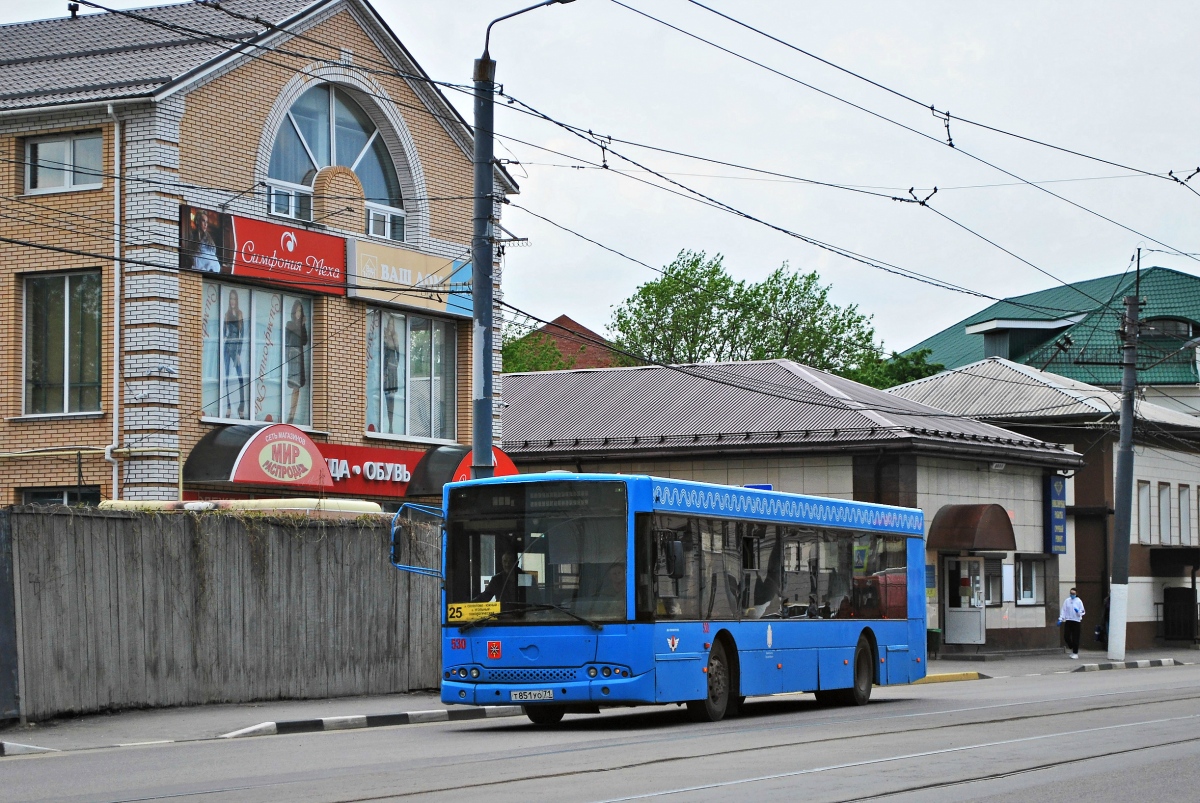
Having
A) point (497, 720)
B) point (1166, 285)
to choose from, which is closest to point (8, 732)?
point (497, 720)

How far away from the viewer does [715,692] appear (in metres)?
18.6

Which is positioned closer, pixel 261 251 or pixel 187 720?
pixel 187 720

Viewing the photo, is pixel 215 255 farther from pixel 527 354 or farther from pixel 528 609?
pixel 527 354

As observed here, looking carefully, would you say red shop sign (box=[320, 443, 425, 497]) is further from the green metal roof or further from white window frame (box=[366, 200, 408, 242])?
the green metal roof

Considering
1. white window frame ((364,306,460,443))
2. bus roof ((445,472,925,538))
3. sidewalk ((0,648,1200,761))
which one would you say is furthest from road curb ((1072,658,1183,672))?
sidewalk ((0,648,1200,761))

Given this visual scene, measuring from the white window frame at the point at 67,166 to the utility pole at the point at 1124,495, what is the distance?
22897 millimetres

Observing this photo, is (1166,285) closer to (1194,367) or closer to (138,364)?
(1194,367)

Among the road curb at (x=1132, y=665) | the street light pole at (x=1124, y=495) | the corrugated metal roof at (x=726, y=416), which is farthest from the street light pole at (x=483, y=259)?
the street light pole at (x=1124, y=495)

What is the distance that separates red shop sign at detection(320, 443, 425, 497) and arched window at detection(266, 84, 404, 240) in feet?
12.7

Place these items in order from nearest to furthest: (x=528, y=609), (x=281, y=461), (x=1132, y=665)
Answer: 1. (x=528, y=609)
2. (x=281, y=461)
3. (x=1132, y=665)

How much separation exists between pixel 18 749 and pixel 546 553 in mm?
5616

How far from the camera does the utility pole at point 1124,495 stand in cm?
3681

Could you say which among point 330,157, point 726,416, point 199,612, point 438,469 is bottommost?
point 199,612

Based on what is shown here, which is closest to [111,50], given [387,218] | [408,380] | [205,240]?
[205,240]
